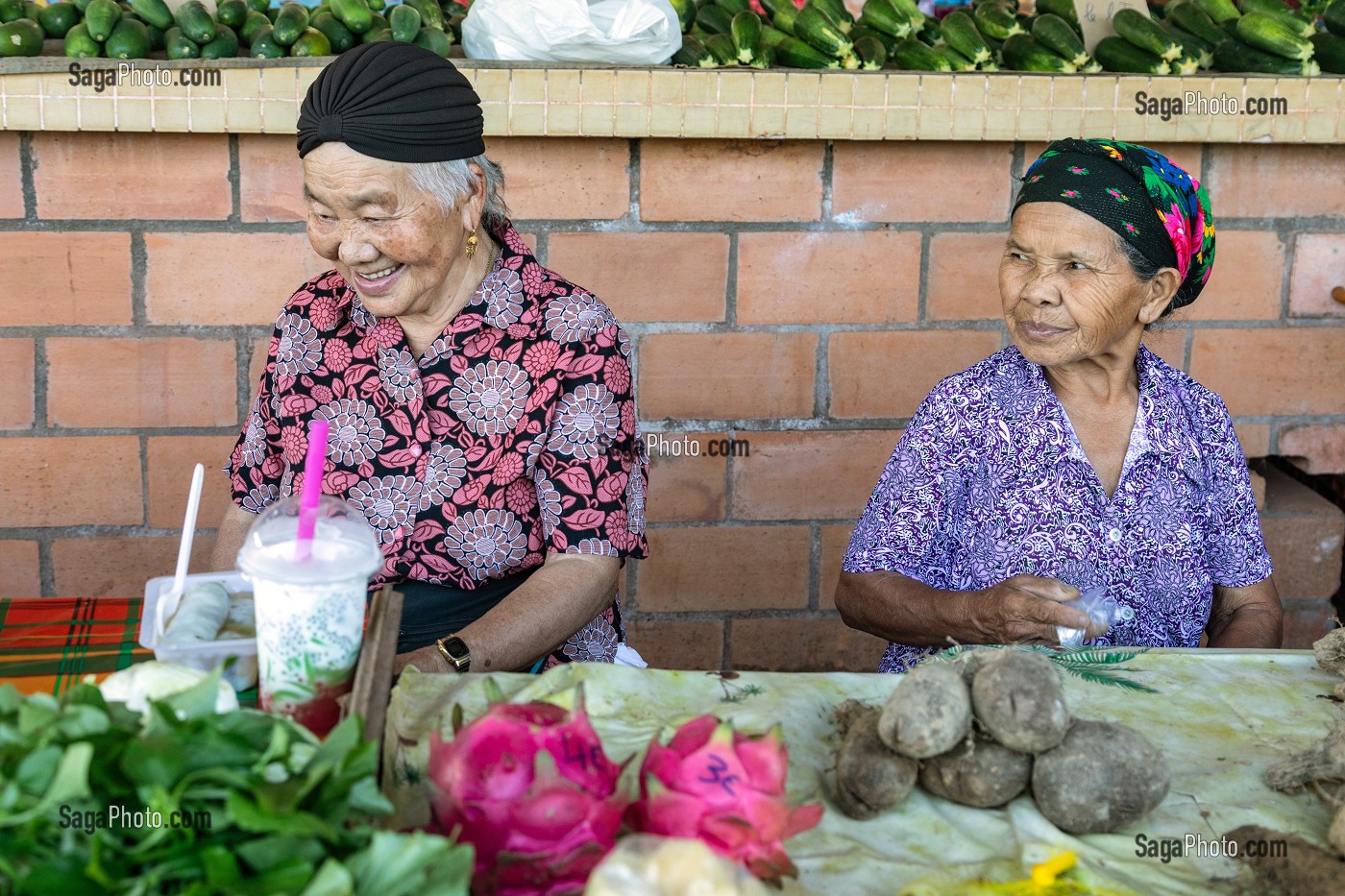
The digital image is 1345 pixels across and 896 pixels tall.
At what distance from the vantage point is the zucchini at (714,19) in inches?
117

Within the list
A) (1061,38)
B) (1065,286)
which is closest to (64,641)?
(1065,286)

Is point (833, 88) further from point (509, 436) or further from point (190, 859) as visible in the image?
point (190, 859)

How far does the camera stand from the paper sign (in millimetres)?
2912

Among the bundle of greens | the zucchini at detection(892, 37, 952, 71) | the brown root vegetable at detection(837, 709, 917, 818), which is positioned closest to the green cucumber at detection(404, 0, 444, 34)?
the zucchini at detection(892, 37, 952, 71)

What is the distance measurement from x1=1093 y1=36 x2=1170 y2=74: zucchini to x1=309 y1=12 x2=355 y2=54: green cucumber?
5.44 ft

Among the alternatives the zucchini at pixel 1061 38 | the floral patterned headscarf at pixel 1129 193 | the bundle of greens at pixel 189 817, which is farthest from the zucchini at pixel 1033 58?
the bundle of greens at pixel 189 817

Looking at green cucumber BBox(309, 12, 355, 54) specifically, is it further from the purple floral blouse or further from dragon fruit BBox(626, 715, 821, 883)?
dragon fruit BBox(626, 715, 821, 883)

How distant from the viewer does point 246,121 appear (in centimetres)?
259

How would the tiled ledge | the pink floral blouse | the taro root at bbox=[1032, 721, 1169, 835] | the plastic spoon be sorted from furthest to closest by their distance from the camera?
the tiled ledge, the pink floral blouse, the plastic spoon, the taro root at bbox=[1032, 721, 1169, 835]

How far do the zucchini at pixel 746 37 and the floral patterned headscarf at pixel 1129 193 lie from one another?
0.83 m

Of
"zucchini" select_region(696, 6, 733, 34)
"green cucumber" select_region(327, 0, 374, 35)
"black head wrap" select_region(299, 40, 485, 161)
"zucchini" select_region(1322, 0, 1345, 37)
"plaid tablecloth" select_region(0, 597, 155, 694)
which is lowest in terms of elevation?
"plaid tablecloth" select_region(0, 597, 155, 694)

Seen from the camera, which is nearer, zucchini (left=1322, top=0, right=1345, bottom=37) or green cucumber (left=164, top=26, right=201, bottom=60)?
green cucumber (left=164, top=26, right=201, bottom=60)

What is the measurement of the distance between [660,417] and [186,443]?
104 cm

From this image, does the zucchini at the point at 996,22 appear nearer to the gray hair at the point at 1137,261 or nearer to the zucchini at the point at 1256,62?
the zucchini at the point at 1256,62
